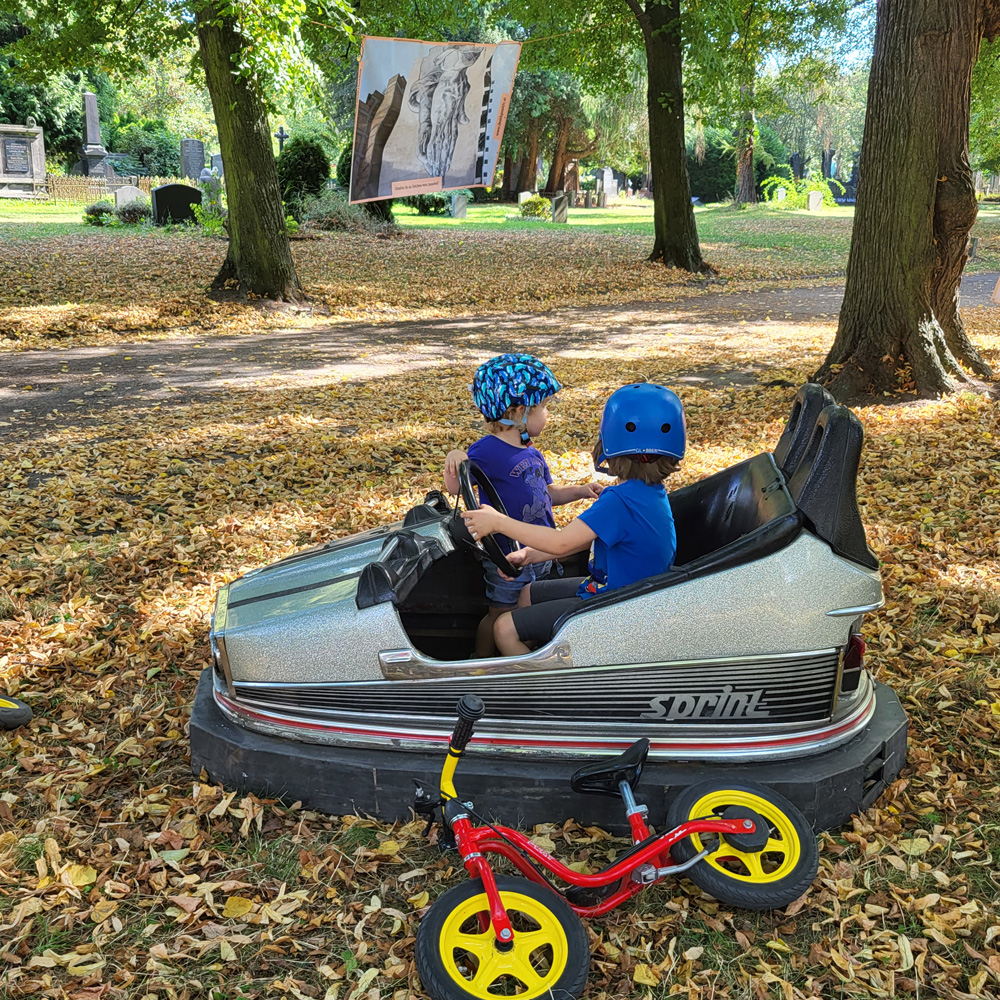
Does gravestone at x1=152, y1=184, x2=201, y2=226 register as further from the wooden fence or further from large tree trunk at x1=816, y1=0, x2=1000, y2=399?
large tree trunk at x1=816, y1=0, x2=1000, y2=399

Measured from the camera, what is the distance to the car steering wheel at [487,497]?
2965 millimetres

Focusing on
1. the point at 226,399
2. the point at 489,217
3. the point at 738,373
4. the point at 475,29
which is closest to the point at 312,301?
the point at 226,399

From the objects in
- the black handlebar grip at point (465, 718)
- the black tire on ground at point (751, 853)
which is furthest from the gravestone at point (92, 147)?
the black tire on ground at point (751, 853)

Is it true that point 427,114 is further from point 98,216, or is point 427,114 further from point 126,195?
point 126,195

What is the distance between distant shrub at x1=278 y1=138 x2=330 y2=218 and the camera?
78.0 ft

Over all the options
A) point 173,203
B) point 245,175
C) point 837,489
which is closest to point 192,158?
point 173,203

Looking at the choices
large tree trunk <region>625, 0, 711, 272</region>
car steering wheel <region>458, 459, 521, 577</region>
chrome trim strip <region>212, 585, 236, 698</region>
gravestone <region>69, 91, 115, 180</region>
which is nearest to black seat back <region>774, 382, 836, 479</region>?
car steering wheel <region>458, 459, 521, 577</region>

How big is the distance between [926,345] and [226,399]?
600 cm

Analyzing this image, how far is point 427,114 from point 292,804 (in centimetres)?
1218

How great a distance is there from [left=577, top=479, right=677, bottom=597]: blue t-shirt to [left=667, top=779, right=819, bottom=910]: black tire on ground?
0.68m

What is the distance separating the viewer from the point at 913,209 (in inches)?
268

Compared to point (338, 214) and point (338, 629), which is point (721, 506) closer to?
point (338, 629)

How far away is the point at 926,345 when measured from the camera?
7070 mm

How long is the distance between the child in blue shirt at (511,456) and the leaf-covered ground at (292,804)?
0.75 m
